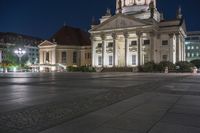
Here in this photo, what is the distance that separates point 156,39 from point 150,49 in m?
4.41

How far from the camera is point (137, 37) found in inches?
2938

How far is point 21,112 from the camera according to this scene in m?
8.09

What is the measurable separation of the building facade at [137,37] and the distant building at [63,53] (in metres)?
13.9

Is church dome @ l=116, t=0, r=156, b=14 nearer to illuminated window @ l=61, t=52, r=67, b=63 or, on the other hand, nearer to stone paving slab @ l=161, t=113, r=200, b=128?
illuminated window @ l=61, t=52, r=67, b=63

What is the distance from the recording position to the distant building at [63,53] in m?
94.8

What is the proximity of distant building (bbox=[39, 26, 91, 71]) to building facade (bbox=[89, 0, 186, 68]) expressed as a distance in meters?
13.9

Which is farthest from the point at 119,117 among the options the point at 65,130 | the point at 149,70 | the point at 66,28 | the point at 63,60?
the point at 66,28

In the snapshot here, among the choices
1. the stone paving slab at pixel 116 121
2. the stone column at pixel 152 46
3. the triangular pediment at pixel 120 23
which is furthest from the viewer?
the triangular pediment at pixel 120 23

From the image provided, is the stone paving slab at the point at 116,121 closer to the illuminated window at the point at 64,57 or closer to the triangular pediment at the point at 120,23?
the triangular pediment at the point at 120,23

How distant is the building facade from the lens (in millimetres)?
73500

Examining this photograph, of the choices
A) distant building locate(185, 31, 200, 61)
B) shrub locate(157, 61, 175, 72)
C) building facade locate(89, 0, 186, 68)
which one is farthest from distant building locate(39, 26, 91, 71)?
distant building locate(185, 31, 200, 61)

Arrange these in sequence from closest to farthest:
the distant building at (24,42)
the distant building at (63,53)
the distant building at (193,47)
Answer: the distant building at (63,53)
the distant building at (24,42)
the distant building at (193,47)

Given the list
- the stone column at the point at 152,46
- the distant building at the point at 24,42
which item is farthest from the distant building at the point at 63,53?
the distant building at the point at 24,42

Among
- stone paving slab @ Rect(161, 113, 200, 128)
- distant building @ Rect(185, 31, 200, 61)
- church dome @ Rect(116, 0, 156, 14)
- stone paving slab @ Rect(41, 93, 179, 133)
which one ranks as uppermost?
church dome @ Rect(116, 0, 156, 14)
